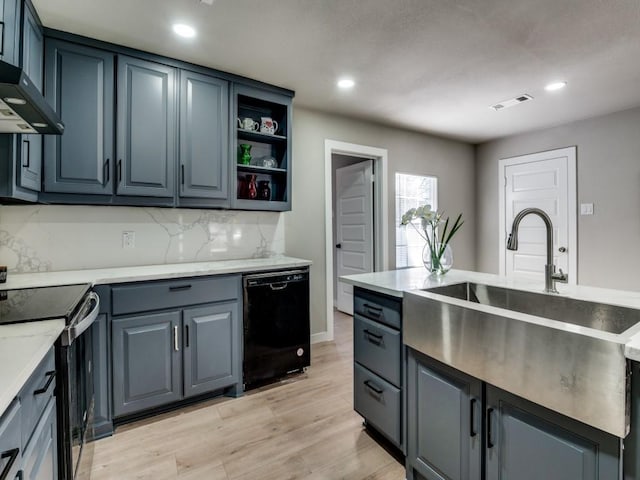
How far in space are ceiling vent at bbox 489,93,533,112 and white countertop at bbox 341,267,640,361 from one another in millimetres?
2158

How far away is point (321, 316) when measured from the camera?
3436 millimetres

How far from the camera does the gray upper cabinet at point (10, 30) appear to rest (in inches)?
60.1

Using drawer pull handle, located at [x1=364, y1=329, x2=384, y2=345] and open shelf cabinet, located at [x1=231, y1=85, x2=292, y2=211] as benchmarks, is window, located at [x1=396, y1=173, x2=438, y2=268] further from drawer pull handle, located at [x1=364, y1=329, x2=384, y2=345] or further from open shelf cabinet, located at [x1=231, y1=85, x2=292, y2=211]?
drawer pull handle, located at [x1=364, y1=329, x2=384, y2=345]

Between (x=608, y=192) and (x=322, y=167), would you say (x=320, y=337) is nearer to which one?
(x=322, y=167)

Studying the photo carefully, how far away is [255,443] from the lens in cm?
185

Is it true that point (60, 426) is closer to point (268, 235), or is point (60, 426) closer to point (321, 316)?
point (268, 235)

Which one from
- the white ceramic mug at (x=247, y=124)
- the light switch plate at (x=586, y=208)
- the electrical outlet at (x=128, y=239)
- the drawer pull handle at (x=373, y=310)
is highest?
the white ceramic mug at (x=247, y=124)

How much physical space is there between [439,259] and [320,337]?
6.23ft

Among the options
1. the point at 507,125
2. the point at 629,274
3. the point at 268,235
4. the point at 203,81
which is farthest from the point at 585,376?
the point at 507,125

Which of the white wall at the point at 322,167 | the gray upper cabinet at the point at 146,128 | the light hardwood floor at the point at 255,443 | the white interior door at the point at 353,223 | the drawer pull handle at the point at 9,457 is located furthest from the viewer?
the white interior door at the point at 353,223

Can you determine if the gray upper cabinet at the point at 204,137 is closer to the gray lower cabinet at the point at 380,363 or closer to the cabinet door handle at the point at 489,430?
the gray lower cabinet at the point at 380,363

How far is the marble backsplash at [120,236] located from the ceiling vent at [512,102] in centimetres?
257

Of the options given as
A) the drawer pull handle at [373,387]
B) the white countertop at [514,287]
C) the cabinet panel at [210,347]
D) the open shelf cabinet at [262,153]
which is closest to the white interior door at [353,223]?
the open shelf cabinet at [262,153]

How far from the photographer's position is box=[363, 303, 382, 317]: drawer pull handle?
1.71 m
